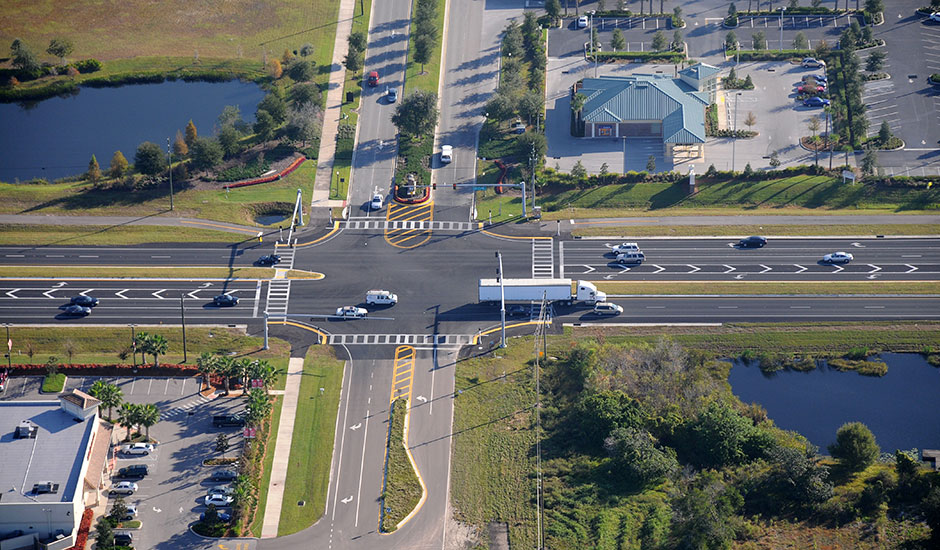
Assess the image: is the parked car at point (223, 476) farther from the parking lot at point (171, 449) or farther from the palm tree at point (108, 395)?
the palm tree at point (108, 395)

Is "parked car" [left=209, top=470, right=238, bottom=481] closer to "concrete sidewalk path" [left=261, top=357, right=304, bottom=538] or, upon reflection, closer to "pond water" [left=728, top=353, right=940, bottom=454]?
"concrete sidewalk path" [left=261, top=357, right=304, bottom=538]

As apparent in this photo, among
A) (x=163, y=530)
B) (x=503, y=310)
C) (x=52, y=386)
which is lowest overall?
(x=163, y=530)

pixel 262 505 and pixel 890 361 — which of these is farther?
pixel 890 361

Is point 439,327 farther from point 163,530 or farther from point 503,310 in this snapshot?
point 163,530

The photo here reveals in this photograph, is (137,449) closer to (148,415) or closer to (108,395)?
(148,415)

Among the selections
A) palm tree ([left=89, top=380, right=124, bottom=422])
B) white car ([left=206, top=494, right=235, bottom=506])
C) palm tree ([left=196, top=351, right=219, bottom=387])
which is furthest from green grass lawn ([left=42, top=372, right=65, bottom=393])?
white car ([left=206, top=494, right=235, bottom=506])

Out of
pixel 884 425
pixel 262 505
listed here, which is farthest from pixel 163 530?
pixel 884 425
